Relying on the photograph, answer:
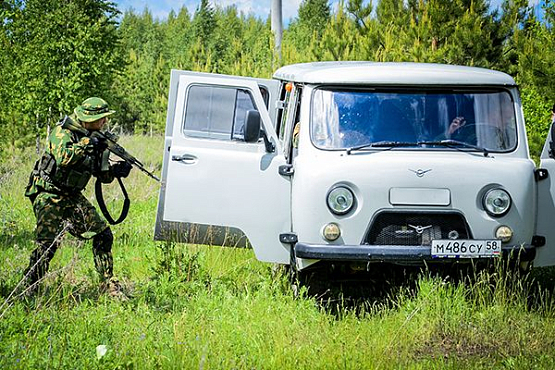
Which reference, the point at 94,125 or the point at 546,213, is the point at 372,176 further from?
the point at 94,125

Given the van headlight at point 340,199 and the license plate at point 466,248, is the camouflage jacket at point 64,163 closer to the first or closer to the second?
the van headlight at point 340,199

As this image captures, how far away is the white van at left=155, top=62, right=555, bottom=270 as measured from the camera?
6492mm

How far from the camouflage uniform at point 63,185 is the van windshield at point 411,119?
2001mm

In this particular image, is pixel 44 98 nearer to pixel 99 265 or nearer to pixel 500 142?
pixel 99 265

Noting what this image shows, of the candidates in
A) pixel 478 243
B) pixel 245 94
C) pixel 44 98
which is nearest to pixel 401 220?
pixel 478 243

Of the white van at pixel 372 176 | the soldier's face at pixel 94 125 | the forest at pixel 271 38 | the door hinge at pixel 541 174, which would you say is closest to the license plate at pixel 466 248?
the white van at pixel 372 176

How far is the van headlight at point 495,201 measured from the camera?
6.59 meters

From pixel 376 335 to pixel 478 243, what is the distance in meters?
1.16

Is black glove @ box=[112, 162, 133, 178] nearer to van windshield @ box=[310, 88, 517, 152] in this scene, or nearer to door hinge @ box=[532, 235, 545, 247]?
van windshield @ box=[310, 88, 517, 152]

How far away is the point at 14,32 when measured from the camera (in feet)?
66.6

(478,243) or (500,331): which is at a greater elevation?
(478,243)

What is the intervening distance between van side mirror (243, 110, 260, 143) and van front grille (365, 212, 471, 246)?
4.16ft

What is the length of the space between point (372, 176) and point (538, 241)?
1.52 meters

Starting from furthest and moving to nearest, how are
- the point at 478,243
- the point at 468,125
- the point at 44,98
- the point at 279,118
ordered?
the point at 44,98 → the point at 279,118 → the point at 468,125 → the point at 478,243
